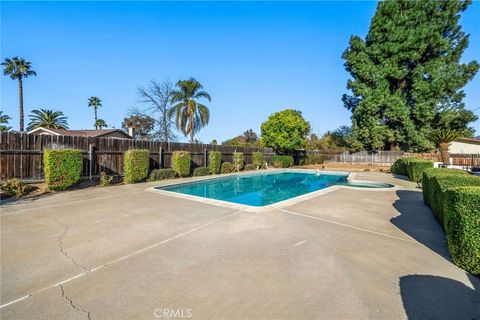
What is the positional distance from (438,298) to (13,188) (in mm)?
11063

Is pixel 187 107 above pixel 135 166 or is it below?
above

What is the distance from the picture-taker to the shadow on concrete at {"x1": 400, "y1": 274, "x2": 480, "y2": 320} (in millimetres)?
1990

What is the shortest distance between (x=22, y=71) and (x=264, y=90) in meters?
27.3

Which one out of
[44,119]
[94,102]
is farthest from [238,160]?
Answer: [94,102]

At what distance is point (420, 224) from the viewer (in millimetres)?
4609

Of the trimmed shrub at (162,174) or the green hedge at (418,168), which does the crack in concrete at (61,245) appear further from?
the green hedge at (418,168)

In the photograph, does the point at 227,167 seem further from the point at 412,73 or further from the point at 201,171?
the point at 412,73

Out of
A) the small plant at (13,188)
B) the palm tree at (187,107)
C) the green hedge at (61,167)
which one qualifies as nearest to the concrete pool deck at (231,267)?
the small plant at (13,188)

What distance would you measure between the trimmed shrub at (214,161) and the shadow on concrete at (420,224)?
1115 cm

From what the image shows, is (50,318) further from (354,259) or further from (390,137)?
(390,137)

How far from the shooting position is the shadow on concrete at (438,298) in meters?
1.99

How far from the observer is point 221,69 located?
17734 mm

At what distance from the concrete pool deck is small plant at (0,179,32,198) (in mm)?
3310

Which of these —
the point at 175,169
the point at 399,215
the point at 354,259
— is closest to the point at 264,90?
the point at 175,169
